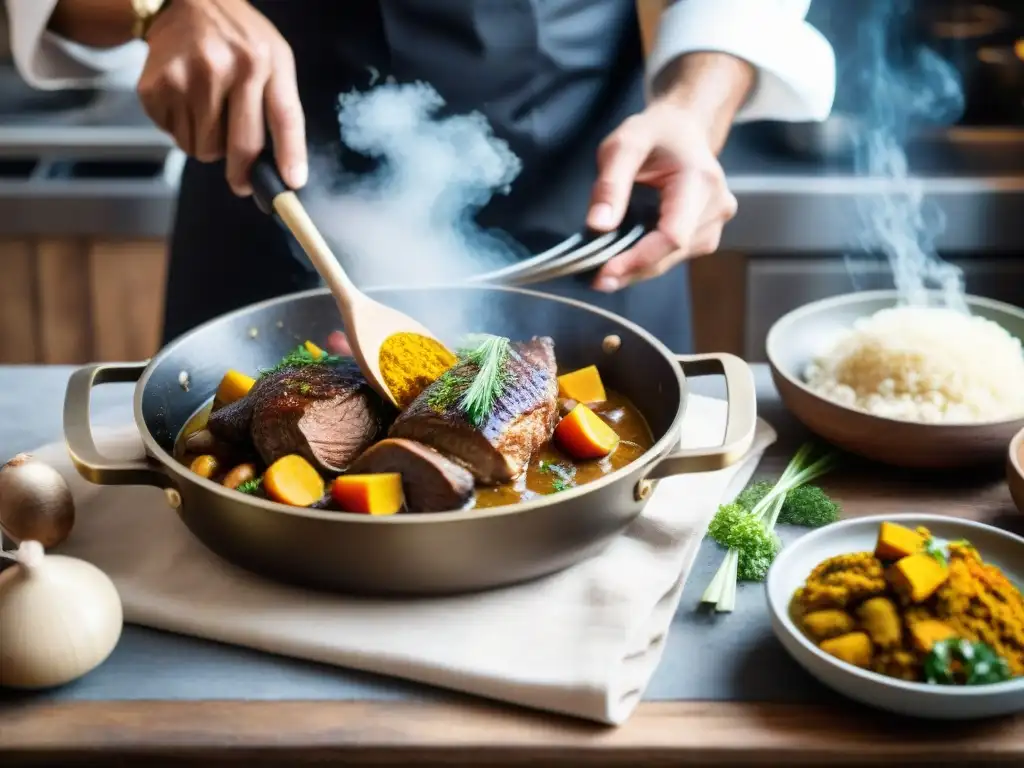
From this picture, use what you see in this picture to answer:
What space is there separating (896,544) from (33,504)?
3.50ft

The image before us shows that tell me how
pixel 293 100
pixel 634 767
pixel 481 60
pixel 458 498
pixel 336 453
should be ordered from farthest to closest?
1. pixel 481 60
2. pixel 293 100
3. pixel 336 453
4. pixel 458 498
5. pixel 634 767

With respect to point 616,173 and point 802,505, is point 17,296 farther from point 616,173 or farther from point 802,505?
point 802,505

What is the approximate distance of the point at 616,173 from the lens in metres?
1.85

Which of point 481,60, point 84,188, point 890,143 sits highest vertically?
point 481,60

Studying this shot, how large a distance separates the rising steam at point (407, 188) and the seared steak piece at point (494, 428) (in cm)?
69

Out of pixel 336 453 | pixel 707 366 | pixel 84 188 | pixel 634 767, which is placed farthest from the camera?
pixel 84 188

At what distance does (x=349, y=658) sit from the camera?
132 cm

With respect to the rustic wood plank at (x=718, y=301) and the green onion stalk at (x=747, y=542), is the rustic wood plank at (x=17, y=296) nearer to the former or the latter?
the rustic wood plank at (x=718, y=301)

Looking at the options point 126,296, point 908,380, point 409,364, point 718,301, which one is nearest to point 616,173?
point 409,364

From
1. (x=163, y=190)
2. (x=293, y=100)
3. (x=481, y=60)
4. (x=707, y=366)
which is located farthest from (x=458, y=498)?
(x=163, y=190)

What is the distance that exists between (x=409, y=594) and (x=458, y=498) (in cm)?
13

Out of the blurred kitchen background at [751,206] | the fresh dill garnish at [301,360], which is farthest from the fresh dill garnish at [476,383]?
the blurred kitchen background at [751,206]

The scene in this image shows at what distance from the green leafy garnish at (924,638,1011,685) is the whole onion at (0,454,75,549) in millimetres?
1080

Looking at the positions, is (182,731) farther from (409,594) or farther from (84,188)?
(84,188)
